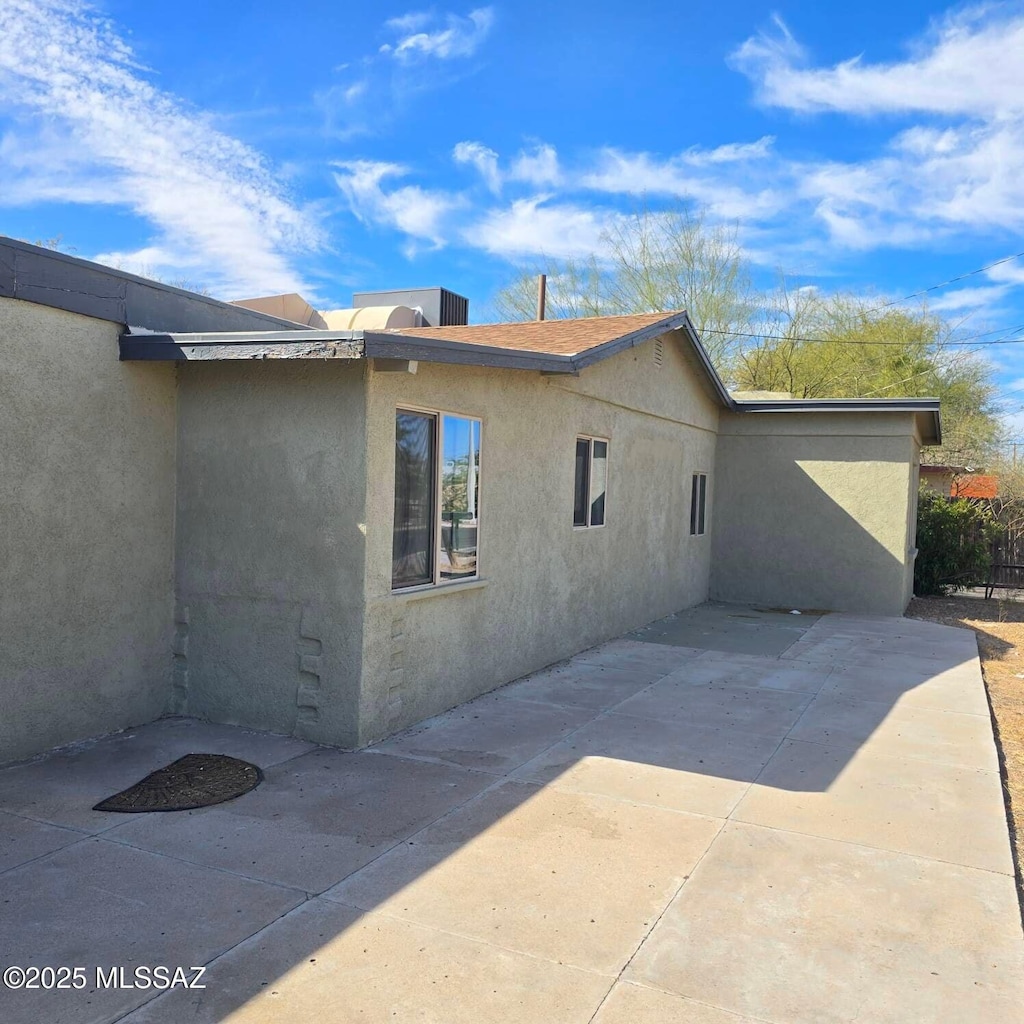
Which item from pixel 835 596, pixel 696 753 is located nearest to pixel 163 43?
pixel 696 753

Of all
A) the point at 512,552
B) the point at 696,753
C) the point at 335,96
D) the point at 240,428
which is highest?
the point at 335,96

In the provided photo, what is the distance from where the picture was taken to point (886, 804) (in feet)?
17.7

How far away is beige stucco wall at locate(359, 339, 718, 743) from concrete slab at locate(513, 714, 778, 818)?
1.25 metres

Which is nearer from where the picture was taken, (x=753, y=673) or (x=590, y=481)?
(x=753, y=673)

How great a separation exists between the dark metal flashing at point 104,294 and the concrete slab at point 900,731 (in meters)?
5.87

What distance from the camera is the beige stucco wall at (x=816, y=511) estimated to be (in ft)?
44.8

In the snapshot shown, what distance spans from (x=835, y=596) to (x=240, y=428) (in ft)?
36.0

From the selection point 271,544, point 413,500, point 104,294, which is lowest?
point 271,544

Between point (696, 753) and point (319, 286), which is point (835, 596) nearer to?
point (696, 753)

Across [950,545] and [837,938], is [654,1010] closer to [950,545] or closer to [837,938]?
[837,938]

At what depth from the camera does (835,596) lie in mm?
14133

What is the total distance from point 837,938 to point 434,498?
13.6 ft

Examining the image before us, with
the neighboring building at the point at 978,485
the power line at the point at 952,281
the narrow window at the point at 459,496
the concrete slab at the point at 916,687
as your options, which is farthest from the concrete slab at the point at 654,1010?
the neighboring building at the point at 978,485

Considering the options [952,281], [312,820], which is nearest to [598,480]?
[312,820]
